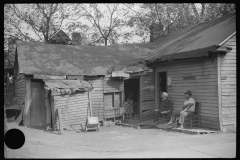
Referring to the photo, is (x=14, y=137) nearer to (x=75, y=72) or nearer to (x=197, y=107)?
(x=197, y=107)

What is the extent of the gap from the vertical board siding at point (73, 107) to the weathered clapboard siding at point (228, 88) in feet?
21.8

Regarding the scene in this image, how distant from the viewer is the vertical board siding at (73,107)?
12.3 m

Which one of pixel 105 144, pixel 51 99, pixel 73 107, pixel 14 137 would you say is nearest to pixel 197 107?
pixel 105 144

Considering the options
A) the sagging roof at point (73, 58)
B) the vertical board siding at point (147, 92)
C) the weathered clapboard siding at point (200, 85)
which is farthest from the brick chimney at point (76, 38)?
the weathered clapboard siding at point (200, 85)

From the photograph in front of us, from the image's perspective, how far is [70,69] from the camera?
48.0ft

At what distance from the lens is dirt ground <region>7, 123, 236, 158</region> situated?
24.3 ft

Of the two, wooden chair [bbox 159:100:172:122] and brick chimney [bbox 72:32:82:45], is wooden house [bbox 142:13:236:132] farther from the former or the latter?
brick chimney [bbox 72:32:82:45]

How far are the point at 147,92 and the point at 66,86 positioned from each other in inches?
211

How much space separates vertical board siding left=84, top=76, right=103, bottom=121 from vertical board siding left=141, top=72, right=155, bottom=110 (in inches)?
102

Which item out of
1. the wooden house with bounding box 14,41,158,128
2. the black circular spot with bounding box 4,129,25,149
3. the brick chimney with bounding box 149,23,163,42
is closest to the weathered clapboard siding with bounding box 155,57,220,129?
the wooden house with bounding box 14,41,158,128

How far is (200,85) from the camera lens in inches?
465

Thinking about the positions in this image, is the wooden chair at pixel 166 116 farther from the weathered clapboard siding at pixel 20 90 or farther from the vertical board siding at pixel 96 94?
the weathered clapboard siding at pixel 20 90

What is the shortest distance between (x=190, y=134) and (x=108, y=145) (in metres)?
3.75

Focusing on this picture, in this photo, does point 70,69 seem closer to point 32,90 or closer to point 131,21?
point 32,90
